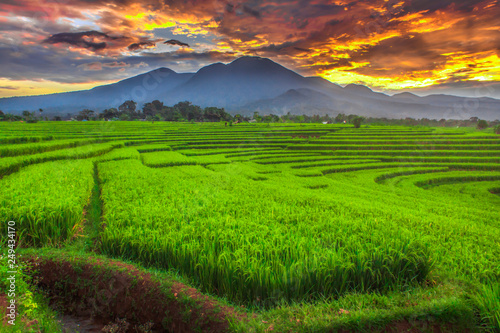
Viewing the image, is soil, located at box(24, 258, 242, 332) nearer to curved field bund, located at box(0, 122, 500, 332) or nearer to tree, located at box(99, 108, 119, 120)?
curved field bund, located at box(0, 122, 500, 332)

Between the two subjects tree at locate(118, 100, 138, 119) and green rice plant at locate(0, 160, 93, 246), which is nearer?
green rice plant at locate(0, 160, 93, 246)

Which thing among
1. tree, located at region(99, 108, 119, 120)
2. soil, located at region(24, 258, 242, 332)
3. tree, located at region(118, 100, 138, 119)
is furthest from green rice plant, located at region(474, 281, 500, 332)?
tree, located at region(118, 100, 138, 119)

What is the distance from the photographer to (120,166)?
12.1m

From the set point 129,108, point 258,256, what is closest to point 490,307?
point 258,256

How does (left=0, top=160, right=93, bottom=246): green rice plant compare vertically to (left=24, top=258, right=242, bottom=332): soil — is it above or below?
above

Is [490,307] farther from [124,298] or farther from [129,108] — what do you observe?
[129,108]

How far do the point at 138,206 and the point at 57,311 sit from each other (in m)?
2.89

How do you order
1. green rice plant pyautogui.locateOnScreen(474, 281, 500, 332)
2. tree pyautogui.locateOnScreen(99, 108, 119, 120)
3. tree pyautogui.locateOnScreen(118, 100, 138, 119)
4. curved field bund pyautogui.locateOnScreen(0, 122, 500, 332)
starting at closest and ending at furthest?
green rice plant pyautogui.locateOnScreen(474, 281, 500, 332) → curved field bund pyautogui.locateOnScreen(0, 122, 500, 332) → tree pyautogui.locateOnScreen(99, 108, 119, 120) → tree pyautogui.locateOnScreen(118, 100, 138, 119)

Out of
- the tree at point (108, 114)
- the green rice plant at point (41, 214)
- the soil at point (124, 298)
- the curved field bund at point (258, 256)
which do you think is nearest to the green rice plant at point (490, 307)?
the curved field bund at point (258, 256)

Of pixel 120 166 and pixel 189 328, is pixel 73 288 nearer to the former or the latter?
pixel 189 328

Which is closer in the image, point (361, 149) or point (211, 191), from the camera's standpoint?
point (211, 191)

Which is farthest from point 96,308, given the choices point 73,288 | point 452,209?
point 452,209

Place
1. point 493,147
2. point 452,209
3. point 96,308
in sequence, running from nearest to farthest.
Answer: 1. point 96,308
2. point 452,209
3. point 493,147

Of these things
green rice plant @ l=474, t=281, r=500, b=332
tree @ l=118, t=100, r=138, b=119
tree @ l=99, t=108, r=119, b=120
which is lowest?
green rice plant @ l=474, t=281, r=500, b=332
